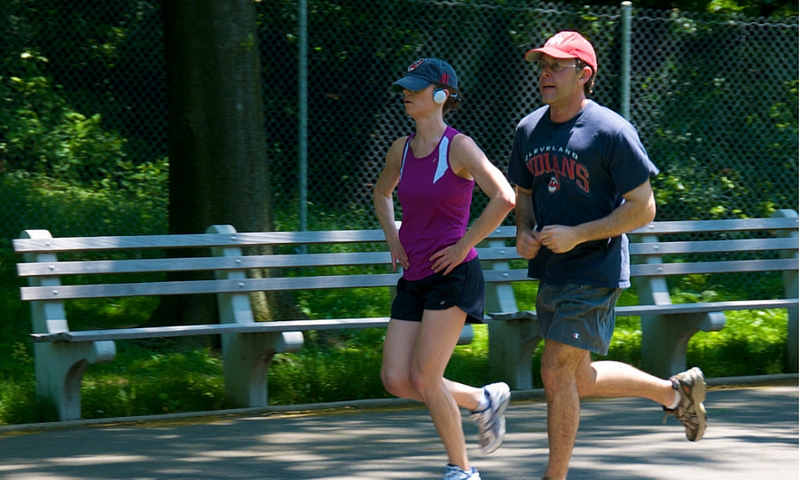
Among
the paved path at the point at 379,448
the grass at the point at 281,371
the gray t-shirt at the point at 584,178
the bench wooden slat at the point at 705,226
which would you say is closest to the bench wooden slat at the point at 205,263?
the bench wooden slat at the point at 705,226

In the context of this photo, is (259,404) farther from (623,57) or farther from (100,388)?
(623,57)

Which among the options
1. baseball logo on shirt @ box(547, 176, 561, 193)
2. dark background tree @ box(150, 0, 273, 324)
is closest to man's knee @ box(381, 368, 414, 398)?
baseball logo on shirt @ box(547, 176, 561, 193)

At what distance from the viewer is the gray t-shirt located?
4656mm

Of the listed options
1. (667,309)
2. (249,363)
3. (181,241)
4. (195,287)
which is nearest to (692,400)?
(667,309)

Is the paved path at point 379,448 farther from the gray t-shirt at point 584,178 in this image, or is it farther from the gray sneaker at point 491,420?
the gray t-shirt at point 584,178

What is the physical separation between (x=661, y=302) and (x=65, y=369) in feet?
12.5

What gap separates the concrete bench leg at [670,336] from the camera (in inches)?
298

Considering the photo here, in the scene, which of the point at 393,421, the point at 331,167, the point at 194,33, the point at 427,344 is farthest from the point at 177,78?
the point at 427,344

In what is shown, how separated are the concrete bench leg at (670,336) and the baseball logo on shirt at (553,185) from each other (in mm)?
3085

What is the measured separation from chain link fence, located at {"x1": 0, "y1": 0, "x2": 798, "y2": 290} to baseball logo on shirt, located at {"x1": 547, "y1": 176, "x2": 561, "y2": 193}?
426cm

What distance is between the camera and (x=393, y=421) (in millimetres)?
6496

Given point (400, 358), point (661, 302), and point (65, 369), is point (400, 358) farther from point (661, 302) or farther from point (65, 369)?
point (661, 302)

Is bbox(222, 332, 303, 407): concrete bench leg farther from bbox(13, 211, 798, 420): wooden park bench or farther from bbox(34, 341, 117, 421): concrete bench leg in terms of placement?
bbox(34, 341, 117, 421): concrete bench leg

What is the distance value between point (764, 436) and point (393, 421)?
1.97 metres
